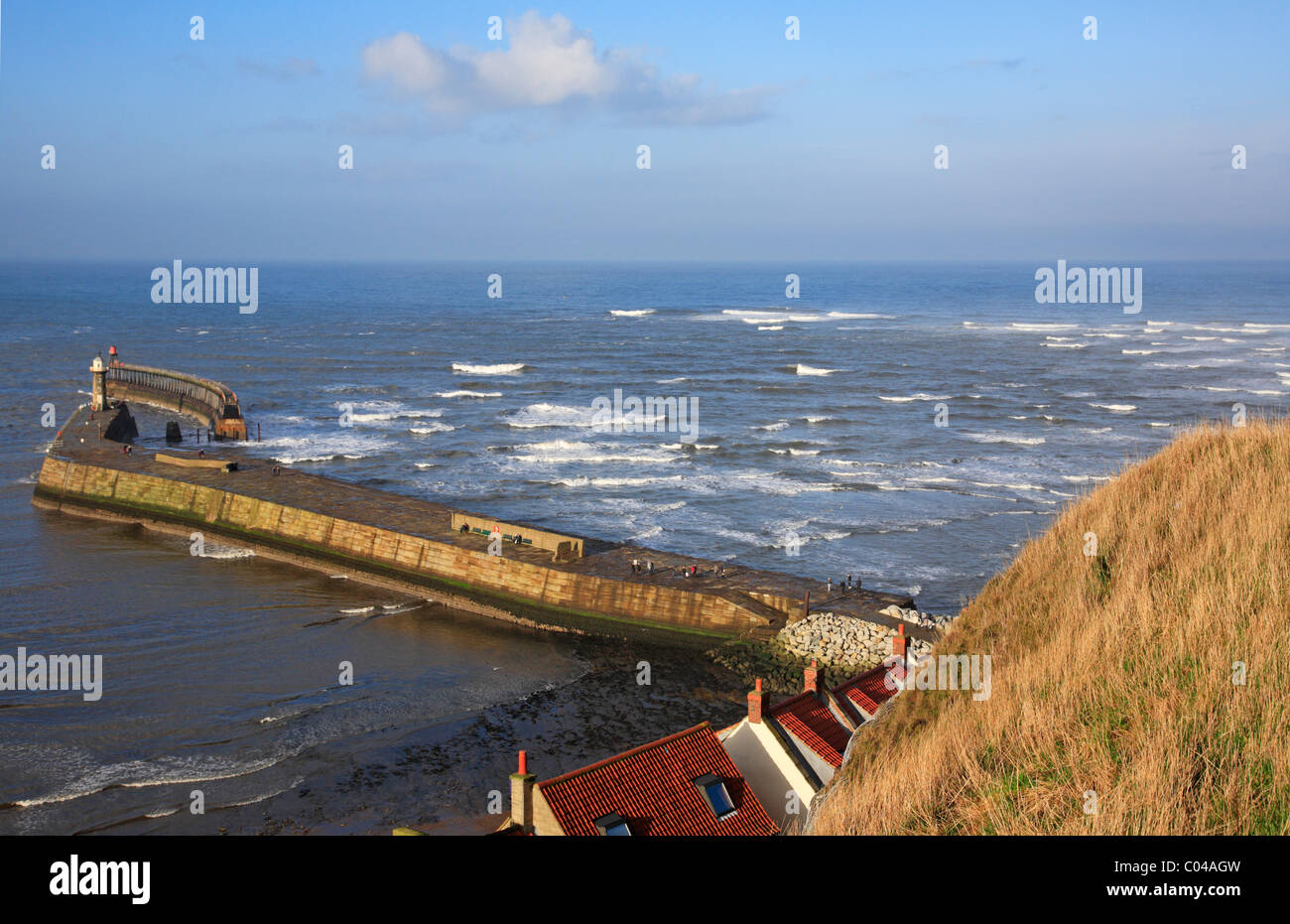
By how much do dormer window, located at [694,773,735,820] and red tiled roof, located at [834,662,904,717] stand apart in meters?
4.01

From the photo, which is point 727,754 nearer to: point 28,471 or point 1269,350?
point 28,471

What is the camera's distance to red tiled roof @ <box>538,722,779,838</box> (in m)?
16.5

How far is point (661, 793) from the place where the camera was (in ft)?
56.6

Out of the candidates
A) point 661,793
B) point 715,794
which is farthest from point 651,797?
point 715,794

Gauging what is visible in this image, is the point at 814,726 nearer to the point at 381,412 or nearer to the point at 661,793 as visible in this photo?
the point at 661,793

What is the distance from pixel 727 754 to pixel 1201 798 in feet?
39.6

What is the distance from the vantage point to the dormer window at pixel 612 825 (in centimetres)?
1617

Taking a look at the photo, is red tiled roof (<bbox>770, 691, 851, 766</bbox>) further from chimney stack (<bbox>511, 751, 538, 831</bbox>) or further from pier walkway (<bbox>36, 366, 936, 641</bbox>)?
pier walkway (<bbox>36, 366, 936, 641</bbox>)

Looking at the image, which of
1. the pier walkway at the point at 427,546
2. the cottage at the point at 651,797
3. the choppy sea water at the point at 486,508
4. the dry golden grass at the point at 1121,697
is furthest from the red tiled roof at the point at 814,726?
the pier walkway at the point at 427,546

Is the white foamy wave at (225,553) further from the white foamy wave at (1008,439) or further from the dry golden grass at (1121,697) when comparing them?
the white foamy wave at (1008,439)

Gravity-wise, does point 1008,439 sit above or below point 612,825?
above

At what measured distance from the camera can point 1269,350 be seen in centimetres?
9544

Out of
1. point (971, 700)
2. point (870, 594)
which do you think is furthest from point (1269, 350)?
point (971, 700)

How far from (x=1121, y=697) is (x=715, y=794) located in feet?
33.2
